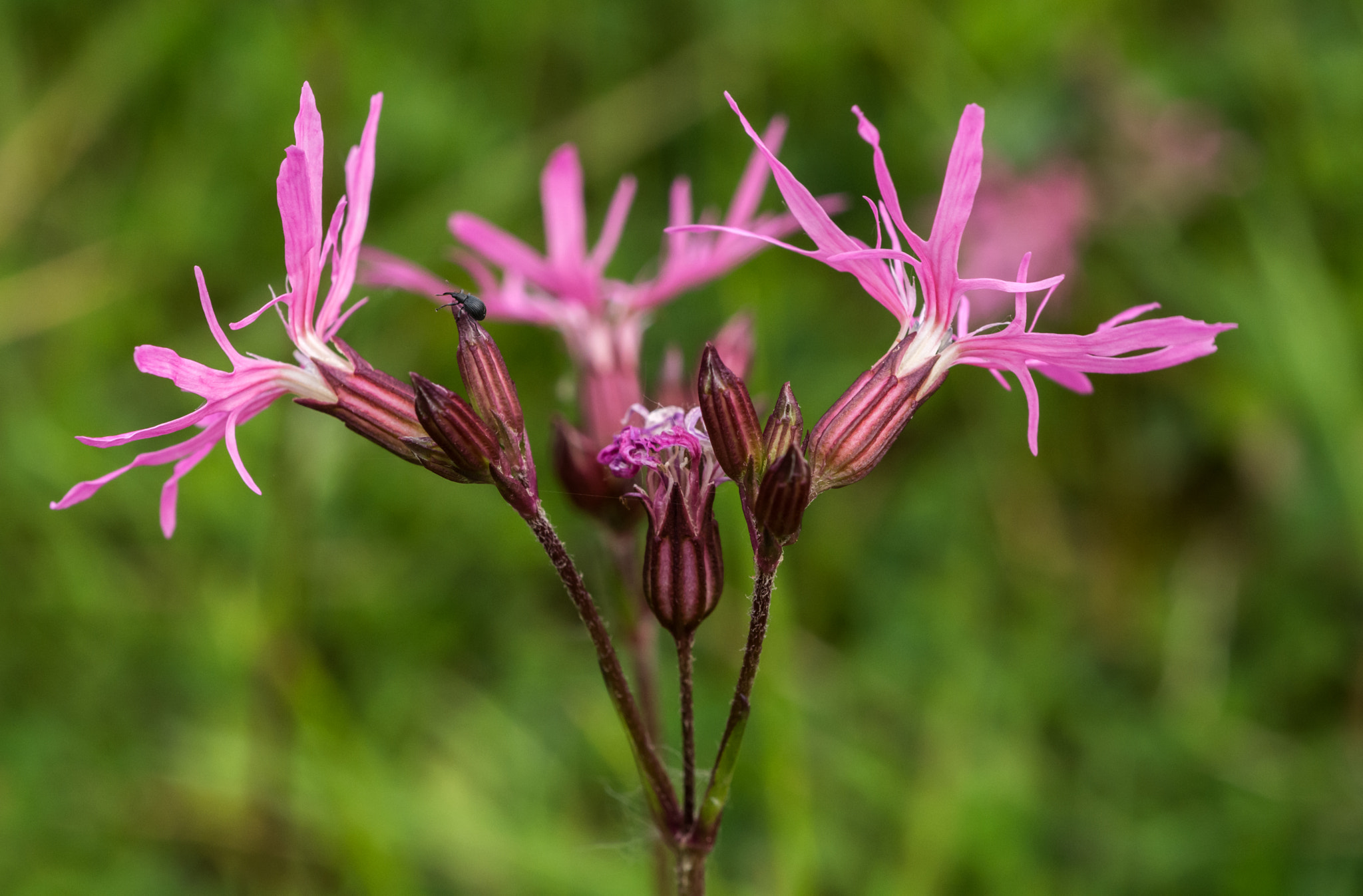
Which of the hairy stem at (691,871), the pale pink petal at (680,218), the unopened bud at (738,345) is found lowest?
the hairy stem at (691,871)

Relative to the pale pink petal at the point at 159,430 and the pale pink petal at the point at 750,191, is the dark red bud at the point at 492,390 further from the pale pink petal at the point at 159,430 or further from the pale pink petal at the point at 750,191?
the pale pink petal at the point at 750,191

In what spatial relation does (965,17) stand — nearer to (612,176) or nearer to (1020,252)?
(1020,252)

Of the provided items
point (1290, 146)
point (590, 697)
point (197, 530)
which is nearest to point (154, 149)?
point (197, 530)

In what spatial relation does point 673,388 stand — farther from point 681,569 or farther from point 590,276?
point 681,569

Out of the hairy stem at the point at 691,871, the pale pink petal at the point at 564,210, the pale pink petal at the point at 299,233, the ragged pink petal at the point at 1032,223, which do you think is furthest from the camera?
the ragged pink petal at the point at 1032,223

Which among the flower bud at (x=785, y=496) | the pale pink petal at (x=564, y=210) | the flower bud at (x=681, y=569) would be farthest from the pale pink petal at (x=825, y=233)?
the pale pink petal at (x=564, y=210)

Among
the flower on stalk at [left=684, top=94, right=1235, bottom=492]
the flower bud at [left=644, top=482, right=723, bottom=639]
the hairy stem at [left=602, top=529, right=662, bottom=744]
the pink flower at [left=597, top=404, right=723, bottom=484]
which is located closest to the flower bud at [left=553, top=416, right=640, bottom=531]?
the hairy stem at [left=602, top=529, right=662, bottom=744]
